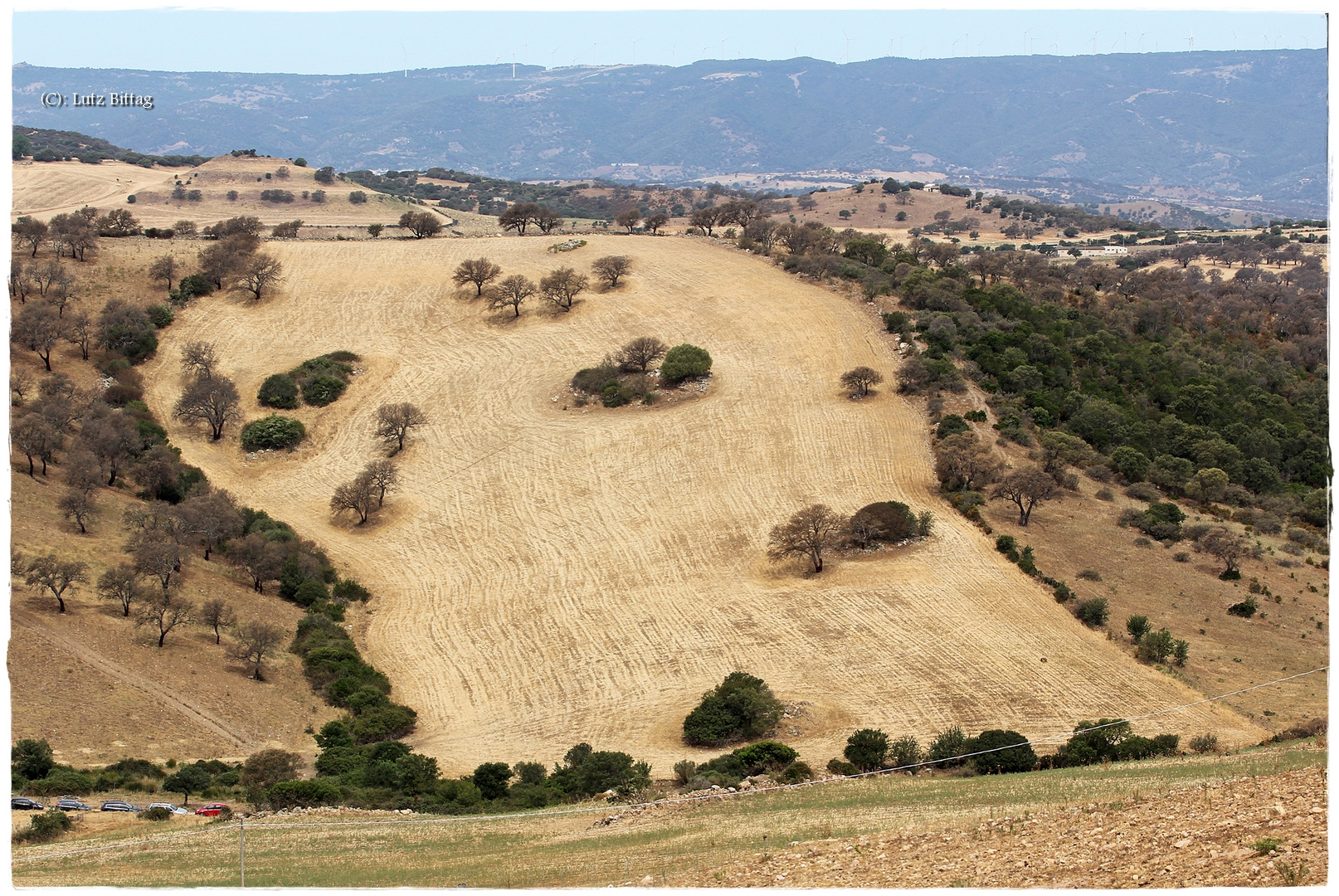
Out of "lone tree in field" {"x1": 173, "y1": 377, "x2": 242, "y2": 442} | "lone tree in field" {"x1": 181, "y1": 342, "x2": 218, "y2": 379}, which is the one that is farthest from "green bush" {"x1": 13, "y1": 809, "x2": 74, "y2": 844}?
"lone tree in field" {"x1": 181, "y1": 342, "x2": 218, "y2": 379}

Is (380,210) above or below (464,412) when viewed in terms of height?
above

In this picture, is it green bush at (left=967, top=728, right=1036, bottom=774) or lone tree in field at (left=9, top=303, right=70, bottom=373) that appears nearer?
green bush at (left=967, top=728, right=1036, bottom=774)

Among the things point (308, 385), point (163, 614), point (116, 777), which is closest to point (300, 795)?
point (116, 777)

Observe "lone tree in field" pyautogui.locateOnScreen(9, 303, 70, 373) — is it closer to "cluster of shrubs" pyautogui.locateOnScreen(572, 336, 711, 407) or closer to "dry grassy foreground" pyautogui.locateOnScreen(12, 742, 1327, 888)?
"cluster of shrubs" pyautogui.locateOnScreen(572, 336, 711, 407)

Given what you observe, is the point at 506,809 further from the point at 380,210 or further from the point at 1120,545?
the point at 380,210

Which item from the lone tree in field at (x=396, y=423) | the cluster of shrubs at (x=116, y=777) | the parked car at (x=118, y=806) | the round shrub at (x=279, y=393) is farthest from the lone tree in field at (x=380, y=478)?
the parked car at (x=118, y=806)

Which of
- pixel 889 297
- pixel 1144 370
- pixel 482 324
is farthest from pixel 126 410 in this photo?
pixel 1144 370

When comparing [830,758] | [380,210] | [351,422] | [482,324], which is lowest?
[830,758]
